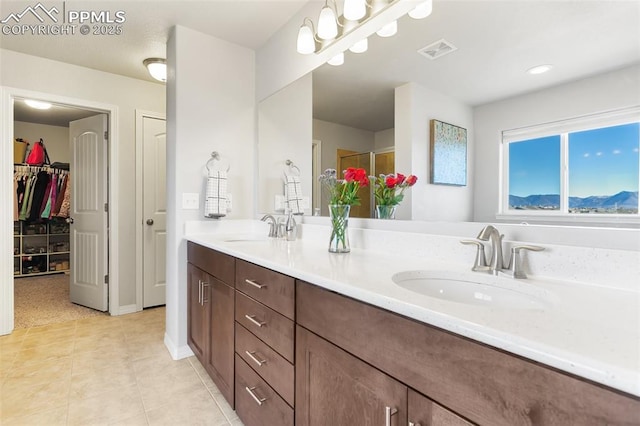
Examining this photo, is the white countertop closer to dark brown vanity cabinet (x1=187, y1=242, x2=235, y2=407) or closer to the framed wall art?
the framed wall art

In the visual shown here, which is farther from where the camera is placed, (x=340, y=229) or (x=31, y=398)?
(x=31, y=398)

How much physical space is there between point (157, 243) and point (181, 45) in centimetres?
192

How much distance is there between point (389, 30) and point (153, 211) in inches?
110

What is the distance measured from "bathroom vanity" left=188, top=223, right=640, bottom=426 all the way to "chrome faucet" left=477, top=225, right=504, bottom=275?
184mm

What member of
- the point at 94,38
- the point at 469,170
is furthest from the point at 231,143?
the point at 469,170

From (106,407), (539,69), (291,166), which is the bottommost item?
(106,407)

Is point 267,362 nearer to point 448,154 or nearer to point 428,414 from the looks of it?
point 428,414

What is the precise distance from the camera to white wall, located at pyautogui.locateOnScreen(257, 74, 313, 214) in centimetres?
202

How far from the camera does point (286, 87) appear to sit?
2168mm

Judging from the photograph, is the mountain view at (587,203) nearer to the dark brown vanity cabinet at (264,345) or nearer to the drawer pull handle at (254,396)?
the dark brown vanity cabinet at (264,345)

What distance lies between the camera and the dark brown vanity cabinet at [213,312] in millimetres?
1515

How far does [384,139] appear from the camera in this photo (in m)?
1.47

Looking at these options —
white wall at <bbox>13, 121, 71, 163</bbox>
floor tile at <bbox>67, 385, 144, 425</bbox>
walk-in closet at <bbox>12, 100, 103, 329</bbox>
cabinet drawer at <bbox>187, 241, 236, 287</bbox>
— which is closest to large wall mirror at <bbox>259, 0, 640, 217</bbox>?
cabinet drawer at <bbox>187, 241, 236, 287</bbox>

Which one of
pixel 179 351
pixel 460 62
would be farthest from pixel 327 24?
pixel 179 351
